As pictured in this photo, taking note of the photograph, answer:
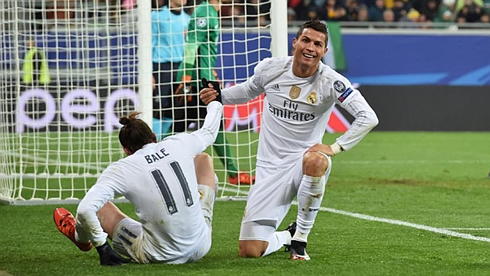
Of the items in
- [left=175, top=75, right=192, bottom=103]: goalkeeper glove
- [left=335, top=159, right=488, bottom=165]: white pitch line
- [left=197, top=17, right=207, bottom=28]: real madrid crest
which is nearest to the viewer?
[left=175, top=75, right=192, bottom=103]: goalkeeper glove

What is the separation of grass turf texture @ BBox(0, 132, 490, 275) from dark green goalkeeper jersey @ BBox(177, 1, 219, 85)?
1.50 metres

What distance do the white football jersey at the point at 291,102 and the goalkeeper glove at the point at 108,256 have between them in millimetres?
1384

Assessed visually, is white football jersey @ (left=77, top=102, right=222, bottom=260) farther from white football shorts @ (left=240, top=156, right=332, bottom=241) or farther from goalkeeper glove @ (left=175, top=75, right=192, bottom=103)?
goalkeeper glove @ (left=175, top=75, right=192, bottom=103)

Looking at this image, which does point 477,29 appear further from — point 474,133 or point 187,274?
point 187,274

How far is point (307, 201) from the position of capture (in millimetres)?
6469

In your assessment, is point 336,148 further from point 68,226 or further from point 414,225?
point 414,225

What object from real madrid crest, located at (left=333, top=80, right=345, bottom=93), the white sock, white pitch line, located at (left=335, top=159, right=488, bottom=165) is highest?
real madrid crest, located at (left=333, top=80, right=345, bottom=93)

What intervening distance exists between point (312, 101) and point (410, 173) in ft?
22.8

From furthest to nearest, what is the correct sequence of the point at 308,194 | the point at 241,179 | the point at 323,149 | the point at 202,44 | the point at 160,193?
the point at 241,179 < the point at 202,44 < the point at 308,194 < the point at 323,149 < the point at 160,193

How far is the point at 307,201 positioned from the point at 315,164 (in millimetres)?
268

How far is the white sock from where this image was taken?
21.9 feet

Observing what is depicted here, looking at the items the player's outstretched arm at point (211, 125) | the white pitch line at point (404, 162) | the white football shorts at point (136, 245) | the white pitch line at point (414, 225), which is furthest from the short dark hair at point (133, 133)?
the white pitch line at point (404, 162)

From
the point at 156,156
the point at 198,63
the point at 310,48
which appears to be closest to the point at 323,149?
the point at 310,48

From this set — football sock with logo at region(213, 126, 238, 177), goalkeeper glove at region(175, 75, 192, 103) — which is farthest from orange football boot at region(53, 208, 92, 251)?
football sock with logo at region(213, 126, 238, 177)
